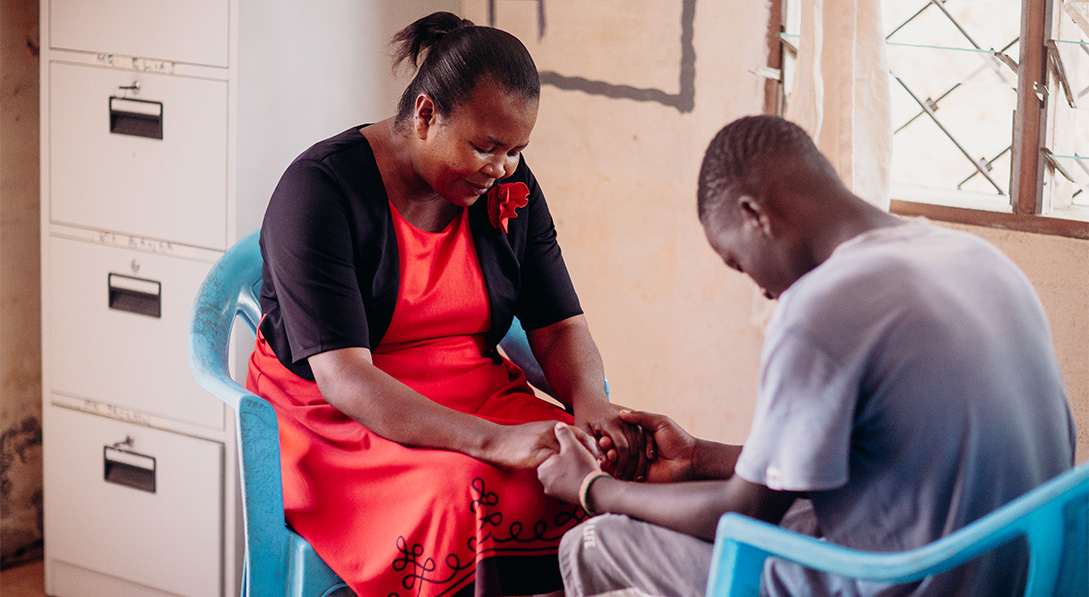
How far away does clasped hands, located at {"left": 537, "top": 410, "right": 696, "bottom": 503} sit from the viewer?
5.17 feet

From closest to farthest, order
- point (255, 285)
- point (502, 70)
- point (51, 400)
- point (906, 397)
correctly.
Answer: point (906, 397), point (502, 70), point (255, 285), point (51, 400)

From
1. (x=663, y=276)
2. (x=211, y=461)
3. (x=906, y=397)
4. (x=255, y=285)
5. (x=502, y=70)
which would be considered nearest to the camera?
(x=906, y=397)

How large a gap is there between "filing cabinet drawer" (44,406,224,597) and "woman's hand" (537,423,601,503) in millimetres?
1195

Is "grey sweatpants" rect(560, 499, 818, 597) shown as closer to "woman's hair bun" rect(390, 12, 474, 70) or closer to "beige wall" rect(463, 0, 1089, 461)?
"woman's hair bun" rect(390, 12, 474, 70)

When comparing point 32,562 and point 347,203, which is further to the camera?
point 32,562

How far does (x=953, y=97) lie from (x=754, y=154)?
72.2 inches

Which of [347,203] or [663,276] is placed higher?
[347,203]

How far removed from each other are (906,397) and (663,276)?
2048 mm

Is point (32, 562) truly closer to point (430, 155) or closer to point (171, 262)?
point (171, 262)

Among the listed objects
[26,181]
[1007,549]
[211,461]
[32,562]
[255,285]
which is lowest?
[32,562]

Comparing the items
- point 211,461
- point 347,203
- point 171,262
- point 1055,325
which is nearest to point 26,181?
point 171,262

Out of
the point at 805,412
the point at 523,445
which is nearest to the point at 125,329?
the point at 523,445

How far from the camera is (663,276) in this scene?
10.3ft

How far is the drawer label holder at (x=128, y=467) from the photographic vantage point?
8.52ft
